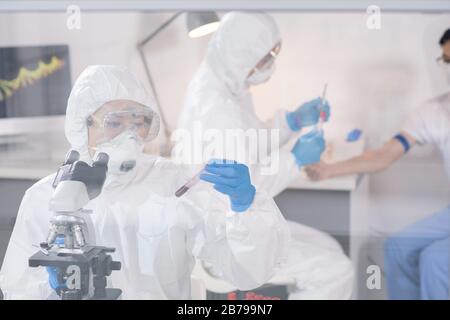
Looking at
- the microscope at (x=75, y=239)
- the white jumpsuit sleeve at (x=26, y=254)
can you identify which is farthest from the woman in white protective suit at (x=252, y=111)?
the white jumpsuit sleeve at (x=26, y=254)

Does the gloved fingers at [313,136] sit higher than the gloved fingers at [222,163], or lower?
higher

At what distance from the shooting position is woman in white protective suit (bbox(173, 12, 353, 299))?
1830mm

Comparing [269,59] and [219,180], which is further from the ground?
[269,59]

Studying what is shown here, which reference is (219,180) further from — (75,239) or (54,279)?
(54,279)

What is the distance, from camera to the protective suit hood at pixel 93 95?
5.95 feet

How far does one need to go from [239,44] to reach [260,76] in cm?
10

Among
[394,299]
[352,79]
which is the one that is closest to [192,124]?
[352,79]

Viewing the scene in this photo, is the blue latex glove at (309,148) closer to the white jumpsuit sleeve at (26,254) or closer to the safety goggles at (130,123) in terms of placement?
the safety goggles at (130,123)

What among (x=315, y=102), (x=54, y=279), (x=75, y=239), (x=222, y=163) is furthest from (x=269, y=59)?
(x=54, y=279)

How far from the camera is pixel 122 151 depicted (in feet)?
5.97

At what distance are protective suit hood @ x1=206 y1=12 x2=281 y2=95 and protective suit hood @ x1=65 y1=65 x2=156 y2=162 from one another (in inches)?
8.3

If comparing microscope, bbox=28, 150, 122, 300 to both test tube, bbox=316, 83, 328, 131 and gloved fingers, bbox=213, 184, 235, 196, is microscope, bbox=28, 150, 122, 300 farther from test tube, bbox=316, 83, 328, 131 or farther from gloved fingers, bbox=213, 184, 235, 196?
test tube, bbox=316, 83, 328, 131

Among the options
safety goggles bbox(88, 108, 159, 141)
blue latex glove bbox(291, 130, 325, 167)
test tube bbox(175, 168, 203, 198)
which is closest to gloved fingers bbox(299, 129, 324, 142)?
blue latex glove bbox(291, 130, 325, 167)
